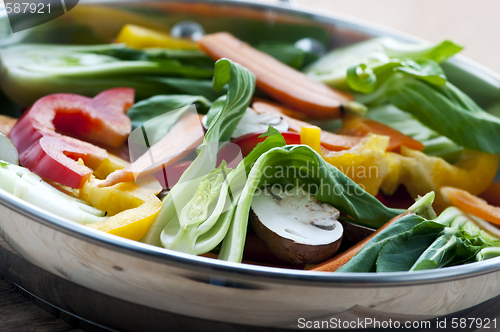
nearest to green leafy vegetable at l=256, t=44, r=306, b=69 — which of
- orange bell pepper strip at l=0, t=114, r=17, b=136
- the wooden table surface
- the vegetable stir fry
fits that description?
the vegetable stir fry

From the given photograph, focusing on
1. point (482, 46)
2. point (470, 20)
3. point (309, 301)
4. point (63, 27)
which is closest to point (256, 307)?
point (309, 301)

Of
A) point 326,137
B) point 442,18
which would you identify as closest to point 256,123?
point 326,137

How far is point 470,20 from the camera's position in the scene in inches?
94.2

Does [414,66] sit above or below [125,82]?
above

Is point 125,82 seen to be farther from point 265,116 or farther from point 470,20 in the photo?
point 470,20

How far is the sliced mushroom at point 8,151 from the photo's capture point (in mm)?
823

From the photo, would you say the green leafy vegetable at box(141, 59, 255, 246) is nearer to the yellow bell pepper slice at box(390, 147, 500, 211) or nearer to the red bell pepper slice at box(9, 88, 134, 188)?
the red bell pepper slice at box(9, 88, 134, 188)

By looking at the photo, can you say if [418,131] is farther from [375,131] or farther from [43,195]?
[43,195]

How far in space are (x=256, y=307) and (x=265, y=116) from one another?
46 cm

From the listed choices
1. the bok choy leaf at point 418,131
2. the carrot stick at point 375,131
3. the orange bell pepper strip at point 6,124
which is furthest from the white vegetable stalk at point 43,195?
the bok choy leaf at point 418,131

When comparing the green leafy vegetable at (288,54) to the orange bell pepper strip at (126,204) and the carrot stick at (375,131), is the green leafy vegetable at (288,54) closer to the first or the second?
the carrot stick at (375,131)

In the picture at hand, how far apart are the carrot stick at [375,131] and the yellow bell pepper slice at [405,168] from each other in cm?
2

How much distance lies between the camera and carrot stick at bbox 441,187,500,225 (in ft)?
2.96

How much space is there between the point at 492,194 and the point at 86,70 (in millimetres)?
984
